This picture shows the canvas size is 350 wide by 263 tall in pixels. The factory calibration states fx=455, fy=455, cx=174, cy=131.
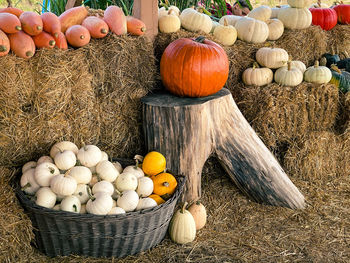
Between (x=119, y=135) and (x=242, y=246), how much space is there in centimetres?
128

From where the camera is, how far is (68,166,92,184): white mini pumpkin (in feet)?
9.62

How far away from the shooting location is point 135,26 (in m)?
3.57

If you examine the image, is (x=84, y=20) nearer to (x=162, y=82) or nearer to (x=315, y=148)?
(x=162, y=82)

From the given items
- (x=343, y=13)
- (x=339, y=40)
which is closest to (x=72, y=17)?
(x=339, y=40)

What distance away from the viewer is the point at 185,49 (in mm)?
3600

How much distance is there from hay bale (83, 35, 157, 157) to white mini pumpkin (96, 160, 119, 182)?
52cm

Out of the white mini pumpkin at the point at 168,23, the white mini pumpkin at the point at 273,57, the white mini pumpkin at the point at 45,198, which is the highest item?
the white mini pumpkin at the point at 168,23

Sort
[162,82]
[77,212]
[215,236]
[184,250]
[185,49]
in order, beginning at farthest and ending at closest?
[162,82] → [185,49] → [215,236] → [184,250] → [77,212]

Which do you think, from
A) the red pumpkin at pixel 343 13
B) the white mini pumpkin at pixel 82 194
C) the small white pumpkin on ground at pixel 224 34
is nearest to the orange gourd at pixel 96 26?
the white mini pumpkin at pixel 82 194

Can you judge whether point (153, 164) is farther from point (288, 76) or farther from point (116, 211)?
point (288, 76)

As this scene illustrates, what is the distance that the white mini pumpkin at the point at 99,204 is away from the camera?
275cm

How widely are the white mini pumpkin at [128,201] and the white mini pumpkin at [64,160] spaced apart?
1.36 feet

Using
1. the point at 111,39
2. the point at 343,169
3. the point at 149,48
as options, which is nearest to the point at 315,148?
the point at 343,169

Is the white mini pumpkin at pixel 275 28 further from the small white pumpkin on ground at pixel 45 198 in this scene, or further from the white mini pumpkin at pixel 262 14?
the small white pumpkin on ground at pixel 45 198
